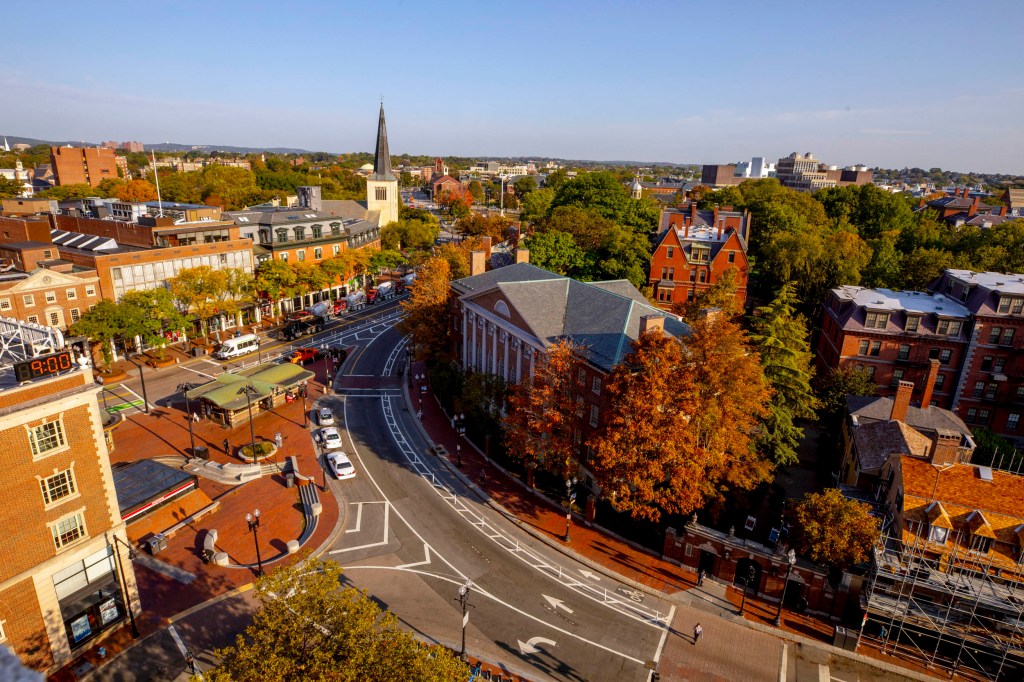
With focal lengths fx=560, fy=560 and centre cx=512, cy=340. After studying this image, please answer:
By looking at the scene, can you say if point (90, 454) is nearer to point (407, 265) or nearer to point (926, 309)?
point (926, 309)

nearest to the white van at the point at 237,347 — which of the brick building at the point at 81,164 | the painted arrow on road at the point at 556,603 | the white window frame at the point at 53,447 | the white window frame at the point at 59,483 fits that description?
the white window frame at the point at 59,483

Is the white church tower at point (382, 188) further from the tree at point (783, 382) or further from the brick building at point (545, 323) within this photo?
the tree at point (783, 382)

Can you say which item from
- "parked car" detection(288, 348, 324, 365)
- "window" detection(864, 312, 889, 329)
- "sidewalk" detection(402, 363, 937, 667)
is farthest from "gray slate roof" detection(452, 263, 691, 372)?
"parked car" detection(288, 348, 324, 365)

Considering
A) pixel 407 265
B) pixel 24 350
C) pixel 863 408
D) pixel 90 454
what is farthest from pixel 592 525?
pixel 407 265

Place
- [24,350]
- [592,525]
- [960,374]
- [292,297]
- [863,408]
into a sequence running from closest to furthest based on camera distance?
1. [24,350]
2. [592,525]
3. [863,408]
4. [960,374]
5. [292,297]

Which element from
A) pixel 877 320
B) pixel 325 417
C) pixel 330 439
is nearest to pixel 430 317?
pixel 325 417
